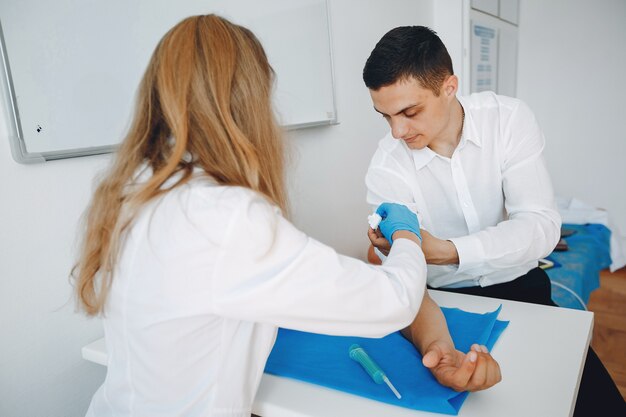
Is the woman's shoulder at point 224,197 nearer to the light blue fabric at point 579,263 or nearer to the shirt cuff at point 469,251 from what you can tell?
the shirt cuff at point 469,251

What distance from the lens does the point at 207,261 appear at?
2.11 feet

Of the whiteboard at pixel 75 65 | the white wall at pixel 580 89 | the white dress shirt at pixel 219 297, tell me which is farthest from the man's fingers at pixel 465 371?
the white wall at pixel 580 89

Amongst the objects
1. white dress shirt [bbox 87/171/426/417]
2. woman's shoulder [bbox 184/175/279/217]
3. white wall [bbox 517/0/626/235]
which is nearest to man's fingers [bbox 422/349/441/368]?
white dress shirt [bbox 87/171/426/417]

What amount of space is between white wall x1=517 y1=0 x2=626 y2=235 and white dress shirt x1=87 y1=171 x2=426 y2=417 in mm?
3554

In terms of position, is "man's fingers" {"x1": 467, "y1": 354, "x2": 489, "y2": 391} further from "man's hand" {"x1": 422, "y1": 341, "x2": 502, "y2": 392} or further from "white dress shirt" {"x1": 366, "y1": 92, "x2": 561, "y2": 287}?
"white dress shirt" {"x1": 366, "y1": 92, "x2": 561, "y2": 287}

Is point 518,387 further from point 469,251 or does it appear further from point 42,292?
point 42,292

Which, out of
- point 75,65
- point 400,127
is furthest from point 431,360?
point 75,65

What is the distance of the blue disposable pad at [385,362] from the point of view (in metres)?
0.78

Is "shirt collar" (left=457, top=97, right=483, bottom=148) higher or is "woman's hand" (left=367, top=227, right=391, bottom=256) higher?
"shirt collar" (left=457, top=97, right=483, bottom=148)

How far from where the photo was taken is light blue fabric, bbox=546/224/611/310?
2.07m

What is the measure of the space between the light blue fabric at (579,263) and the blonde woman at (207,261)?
1530 millimetres

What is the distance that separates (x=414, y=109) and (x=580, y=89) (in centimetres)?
312

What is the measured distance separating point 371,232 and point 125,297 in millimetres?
584

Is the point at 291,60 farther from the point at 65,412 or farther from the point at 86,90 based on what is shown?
the point at 65,412
